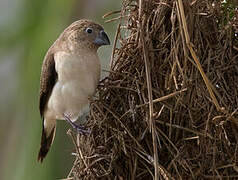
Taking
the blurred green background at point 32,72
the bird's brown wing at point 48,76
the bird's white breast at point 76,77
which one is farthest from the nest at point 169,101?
the blurred green background at point 32,72

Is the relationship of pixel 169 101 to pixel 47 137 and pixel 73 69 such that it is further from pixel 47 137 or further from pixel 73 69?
pixel 47 137

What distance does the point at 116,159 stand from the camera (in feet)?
8.75

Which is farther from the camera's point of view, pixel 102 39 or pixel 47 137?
pixel 47 137

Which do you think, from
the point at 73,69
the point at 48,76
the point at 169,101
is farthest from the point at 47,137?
the point at 169,101

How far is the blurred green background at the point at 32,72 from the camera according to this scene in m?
3.39

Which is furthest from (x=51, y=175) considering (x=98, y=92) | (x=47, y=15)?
(x=47, y=15)

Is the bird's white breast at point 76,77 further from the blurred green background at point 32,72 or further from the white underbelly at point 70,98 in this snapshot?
the blurred green background at point 32,72

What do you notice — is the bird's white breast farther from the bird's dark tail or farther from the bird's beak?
the bird's dark tail

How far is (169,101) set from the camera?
2605 mm

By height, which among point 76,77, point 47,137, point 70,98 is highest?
point 76,77

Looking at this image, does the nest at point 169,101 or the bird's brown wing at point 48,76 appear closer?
the nest at point 169,101

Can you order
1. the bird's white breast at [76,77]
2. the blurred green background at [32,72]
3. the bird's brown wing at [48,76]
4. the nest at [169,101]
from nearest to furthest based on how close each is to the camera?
the nest at [169,101], the bird's white breast at [76,77], the bird's brown wing at [48,76], the blurred green background at [32,72]

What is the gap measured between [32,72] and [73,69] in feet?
1.68

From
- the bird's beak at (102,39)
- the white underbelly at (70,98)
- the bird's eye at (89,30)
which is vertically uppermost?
the bird's eye at (89,30)
